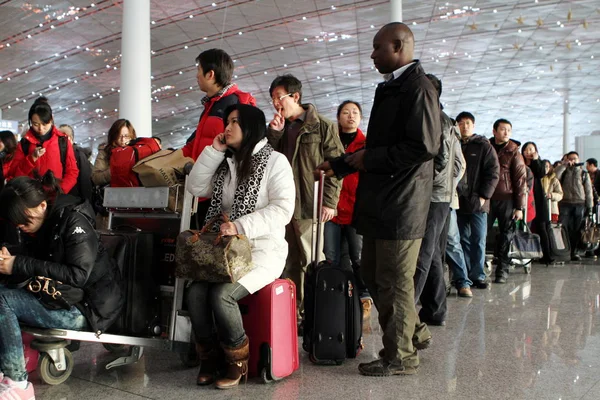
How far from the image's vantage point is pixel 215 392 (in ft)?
9.84

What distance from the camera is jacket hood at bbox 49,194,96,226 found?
2.97m

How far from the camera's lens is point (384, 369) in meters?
3.27

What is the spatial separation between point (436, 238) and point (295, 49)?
Answer: 20370 mm

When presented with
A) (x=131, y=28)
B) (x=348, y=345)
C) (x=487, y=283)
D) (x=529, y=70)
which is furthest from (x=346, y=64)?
(x=348, y=345)

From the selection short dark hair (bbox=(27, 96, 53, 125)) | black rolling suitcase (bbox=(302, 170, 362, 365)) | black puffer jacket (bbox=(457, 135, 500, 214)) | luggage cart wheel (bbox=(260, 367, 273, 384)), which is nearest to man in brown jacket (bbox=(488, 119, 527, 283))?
black puffer jacket (bbox=(457, 135, 500, 214))

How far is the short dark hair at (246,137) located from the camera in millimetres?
3242

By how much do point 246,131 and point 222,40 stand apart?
19.7 metres

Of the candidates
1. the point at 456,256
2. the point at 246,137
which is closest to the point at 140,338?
the point at 246,137

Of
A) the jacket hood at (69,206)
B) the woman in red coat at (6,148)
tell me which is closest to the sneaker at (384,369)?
the jacket hood at (69,206)

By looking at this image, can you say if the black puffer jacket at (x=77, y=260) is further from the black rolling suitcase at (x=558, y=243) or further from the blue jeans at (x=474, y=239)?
the black rolling suitcase at (x=558, y=243)

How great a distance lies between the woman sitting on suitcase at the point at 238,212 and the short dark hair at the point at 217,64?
0.45 metres

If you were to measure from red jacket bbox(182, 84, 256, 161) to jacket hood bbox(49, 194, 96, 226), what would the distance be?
80 centimetres

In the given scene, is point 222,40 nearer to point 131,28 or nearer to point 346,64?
point 346,64

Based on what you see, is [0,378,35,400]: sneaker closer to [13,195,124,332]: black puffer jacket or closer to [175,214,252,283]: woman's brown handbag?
[13,195,124,332]: black puffer jacket
